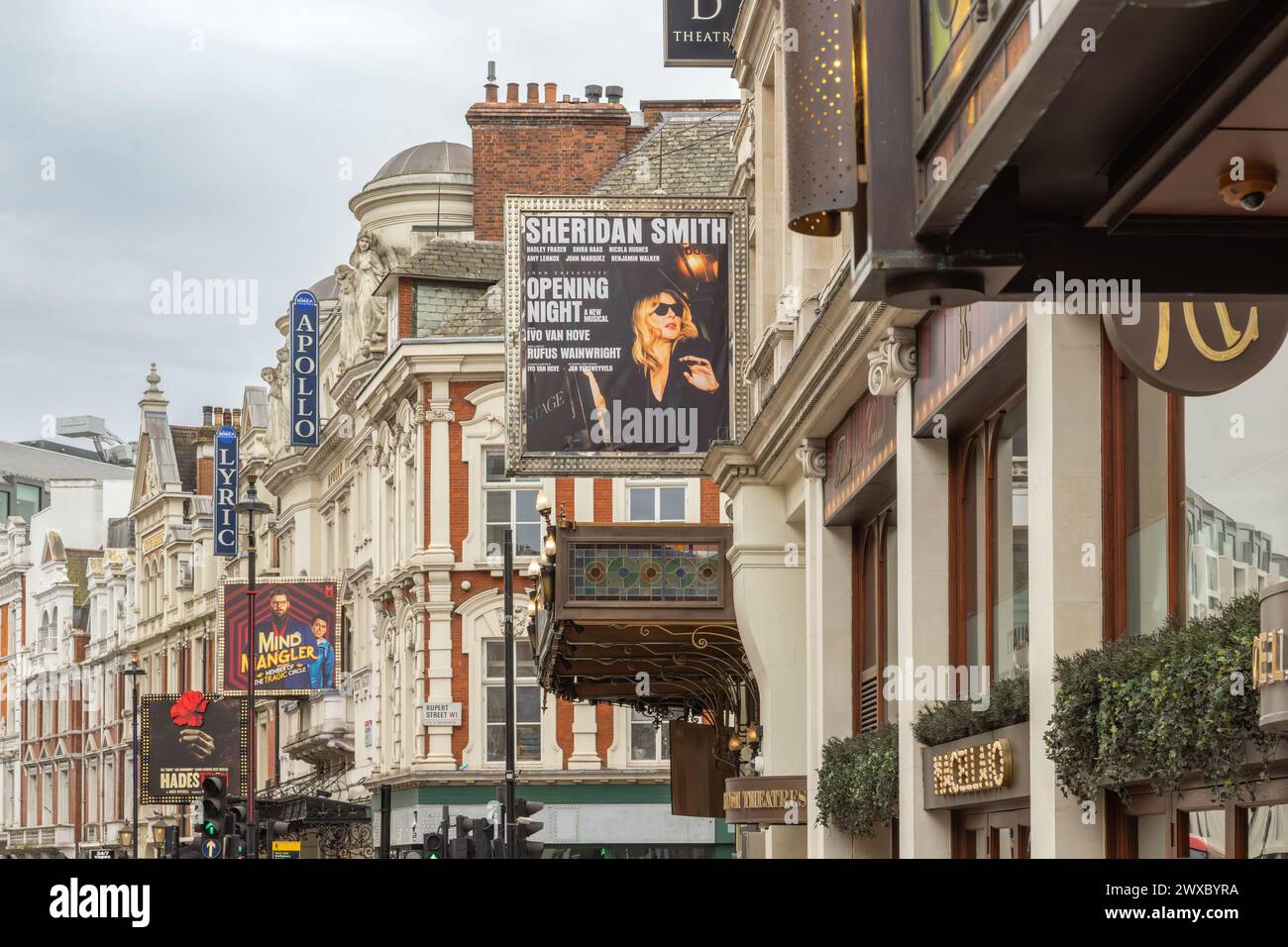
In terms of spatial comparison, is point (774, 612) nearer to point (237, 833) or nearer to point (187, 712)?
point (237, 833)

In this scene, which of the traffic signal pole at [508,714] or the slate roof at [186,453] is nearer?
the traffic signal pole at [508,714]

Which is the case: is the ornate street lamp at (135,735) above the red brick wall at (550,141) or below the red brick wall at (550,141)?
below

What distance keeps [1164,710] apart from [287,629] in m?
43.1

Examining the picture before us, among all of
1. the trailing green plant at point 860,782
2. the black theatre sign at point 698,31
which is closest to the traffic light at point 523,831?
the trailing green plant at point 860,782

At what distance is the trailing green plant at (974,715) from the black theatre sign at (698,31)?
1380 centimetres

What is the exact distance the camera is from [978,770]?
545 inches

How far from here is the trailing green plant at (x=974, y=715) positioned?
1305 cm

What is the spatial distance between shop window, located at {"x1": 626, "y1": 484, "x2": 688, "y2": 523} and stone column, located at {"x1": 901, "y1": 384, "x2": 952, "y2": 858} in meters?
31.8

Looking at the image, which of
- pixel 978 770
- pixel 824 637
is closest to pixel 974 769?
pixel 978 770

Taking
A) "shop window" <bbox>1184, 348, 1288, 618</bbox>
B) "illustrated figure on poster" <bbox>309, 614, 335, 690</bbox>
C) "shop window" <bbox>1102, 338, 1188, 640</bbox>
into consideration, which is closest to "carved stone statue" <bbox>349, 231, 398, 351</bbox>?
"illustrated figure on poster" <bbox>309, 614, 335, 690</bbox>

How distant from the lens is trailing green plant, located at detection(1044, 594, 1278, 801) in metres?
8.80

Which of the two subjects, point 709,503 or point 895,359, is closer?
point 895,359

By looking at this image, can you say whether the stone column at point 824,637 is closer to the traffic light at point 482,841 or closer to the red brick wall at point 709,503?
the traffic light at point 482,841

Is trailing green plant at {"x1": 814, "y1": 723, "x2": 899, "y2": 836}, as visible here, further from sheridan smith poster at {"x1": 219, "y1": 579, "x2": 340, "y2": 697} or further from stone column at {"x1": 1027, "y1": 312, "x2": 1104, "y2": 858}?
sheridan smith poster at {"x1": 219, "y1": 579, "x2": 340, "y2": 697}
